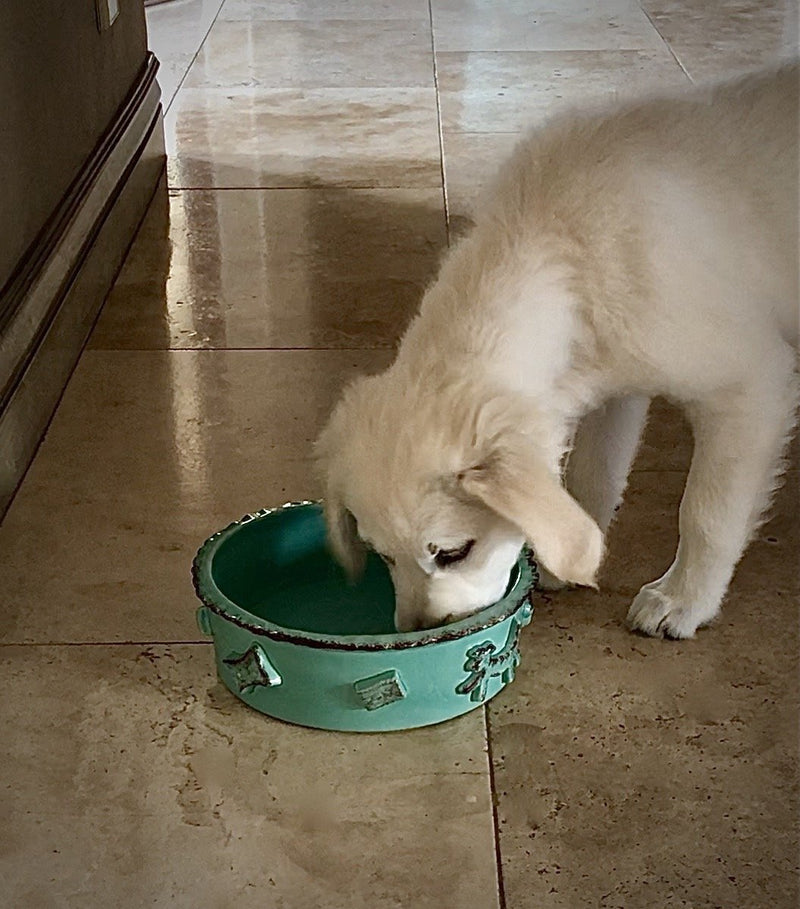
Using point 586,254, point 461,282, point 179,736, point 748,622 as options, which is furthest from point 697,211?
point 179,736

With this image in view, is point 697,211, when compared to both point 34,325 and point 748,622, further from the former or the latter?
point 34,325

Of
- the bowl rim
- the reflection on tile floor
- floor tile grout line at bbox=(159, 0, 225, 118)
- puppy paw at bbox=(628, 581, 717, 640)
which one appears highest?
the bowl rim

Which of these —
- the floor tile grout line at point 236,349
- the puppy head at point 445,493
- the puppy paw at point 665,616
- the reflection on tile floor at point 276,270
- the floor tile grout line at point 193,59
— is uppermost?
the puppy head at point 445,493

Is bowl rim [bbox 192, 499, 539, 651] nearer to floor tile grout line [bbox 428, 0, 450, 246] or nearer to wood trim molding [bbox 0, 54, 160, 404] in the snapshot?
wood trim molding [bbox 0, 54, 160, 404]

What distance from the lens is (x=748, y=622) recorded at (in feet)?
6.77

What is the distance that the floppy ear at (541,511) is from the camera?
154 centimetres

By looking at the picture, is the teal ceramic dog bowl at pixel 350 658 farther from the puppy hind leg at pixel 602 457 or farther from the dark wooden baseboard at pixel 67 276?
the dark wooden baseboard at pixel 67 276

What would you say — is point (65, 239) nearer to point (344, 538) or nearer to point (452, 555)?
point (344, 538)

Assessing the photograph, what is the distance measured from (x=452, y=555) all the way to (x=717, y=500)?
44 centimetres

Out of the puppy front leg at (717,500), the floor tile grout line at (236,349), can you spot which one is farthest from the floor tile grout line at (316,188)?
the puppy front leg at (717,500)

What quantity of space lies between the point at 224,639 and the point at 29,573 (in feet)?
1.65

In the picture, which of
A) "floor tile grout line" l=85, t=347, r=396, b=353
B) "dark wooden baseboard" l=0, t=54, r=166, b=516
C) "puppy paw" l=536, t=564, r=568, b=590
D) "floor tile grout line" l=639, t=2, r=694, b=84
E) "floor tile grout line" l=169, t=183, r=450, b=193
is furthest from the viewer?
"floor tile grout line" l=639, t=2, r=694, b=84

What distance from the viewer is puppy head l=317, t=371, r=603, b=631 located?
1557 mm

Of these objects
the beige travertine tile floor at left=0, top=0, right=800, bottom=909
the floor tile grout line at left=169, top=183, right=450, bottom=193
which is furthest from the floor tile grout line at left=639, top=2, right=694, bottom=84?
the beige travertine tile floor at left=0, top=0, right=800, bottom=909
